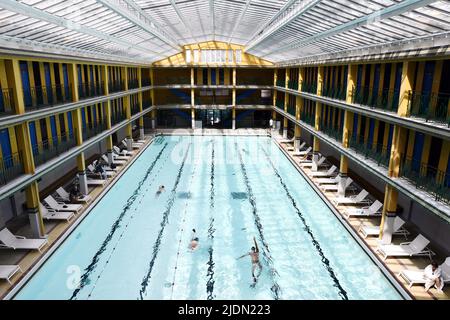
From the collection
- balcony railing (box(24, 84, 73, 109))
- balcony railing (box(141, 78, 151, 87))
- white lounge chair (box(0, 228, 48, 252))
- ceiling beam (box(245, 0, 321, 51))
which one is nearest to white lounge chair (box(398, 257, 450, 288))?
ceiling beam (box(245, 0, 321, 51))

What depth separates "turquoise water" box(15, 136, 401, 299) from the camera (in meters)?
11.4

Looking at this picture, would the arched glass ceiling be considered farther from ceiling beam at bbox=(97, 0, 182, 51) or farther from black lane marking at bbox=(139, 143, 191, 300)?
black lane marking at bbox=(139, 143, 191, 300)

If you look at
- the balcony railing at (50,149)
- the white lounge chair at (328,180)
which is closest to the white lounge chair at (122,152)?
the balcony railing at (50,149)

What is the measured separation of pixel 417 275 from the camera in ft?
36.3

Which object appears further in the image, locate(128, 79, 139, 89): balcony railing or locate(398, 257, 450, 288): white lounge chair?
locate(128, 79, 139, 89): balcony railing

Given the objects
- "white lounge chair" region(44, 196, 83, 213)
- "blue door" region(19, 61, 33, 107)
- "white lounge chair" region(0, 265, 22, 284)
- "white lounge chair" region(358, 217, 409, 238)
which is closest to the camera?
"white lounge chair" region(0, 265, 22, 284)

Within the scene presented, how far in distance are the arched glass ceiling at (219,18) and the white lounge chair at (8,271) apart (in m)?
7.16

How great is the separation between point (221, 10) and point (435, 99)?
521 inches

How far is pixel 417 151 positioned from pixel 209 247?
28.6 feet

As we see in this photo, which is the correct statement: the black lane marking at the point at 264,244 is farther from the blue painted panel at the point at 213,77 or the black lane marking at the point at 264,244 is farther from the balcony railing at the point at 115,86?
the blue painted panel at the point at 213,77

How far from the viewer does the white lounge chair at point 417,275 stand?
10.8 meters

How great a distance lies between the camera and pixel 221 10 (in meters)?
20.6

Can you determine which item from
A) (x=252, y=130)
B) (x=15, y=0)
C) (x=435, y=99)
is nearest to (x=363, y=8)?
(x=435, y=99)

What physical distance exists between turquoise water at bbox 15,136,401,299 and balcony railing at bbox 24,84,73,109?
5.55m
